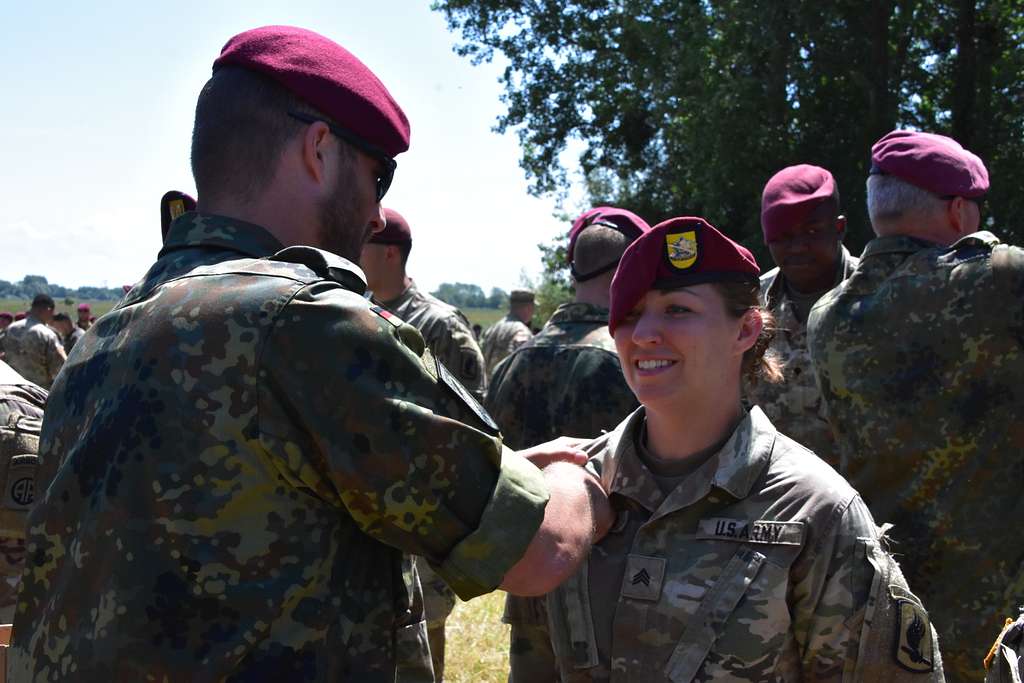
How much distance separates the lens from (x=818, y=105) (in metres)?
17.0

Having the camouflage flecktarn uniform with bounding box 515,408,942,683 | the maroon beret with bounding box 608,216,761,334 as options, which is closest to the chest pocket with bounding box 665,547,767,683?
the camouflage flecktarn uniform with bounding box 515,408,942,683

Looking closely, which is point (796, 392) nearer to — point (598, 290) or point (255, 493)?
point (598, 290)

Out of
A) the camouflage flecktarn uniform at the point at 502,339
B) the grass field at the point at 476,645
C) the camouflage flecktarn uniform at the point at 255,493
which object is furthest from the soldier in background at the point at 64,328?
the camouflage flecktarn uniform at the point at 255,493

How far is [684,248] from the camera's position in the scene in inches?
105

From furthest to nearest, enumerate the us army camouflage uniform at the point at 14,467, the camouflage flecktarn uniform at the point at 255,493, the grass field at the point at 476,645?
the grass field at the point at 476,645 < the us army camouflage uniform at the point at 14,467 < the camouflage flecktarn uniform at the point at 255,493

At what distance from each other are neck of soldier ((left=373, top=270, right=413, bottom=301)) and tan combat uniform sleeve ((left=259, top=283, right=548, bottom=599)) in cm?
402

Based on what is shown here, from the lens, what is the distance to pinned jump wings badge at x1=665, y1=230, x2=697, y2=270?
8.75 feet

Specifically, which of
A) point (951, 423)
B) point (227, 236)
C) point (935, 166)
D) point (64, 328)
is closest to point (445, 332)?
point (935, 166)

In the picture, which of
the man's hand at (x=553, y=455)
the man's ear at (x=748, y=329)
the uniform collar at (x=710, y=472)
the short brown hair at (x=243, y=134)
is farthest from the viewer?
the man's ear at (x=748, y=329)

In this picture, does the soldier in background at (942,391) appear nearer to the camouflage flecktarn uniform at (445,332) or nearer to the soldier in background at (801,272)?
the soldier in background at (801,272)

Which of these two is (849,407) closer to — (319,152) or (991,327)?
(991,327)

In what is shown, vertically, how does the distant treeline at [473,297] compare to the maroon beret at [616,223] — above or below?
below

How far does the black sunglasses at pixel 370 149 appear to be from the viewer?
2.18 meters

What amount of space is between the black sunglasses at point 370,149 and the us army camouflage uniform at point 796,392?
112 inches
